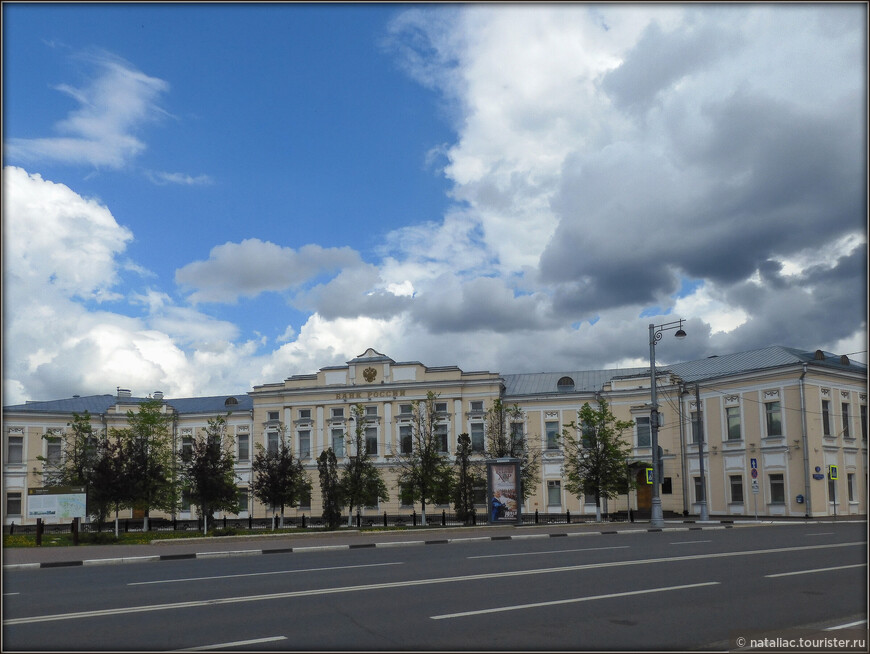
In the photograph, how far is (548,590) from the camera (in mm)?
12648

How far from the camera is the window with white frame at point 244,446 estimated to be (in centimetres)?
6488

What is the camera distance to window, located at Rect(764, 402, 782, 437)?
1813 inches

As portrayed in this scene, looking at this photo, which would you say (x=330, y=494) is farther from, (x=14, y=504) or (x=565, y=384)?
(x=14, y=504)

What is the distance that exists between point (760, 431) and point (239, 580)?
39.6 metres

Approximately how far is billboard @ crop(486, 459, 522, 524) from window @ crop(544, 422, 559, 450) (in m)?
21.5

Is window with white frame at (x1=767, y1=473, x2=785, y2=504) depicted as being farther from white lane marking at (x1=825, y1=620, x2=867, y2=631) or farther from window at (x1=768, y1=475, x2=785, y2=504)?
white lane marking at (x1=825, y1=620, x2=867, y2=631)

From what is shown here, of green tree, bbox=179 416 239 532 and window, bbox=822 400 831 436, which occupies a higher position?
window, bbox=822 400 831 436

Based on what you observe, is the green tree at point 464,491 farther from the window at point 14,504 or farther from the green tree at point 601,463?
the window at point 14,504

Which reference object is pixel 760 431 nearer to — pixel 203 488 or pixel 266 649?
pixel 203 488

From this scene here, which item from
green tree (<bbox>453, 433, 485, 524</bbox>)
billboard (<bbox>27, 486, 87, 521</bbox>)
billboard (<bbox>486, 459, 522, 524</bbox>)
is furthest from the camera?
green tree (<bbox>453, 433, 485, 524</bbox>)

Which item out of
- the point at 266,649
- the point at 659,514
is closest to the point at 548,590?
the point at 266,649

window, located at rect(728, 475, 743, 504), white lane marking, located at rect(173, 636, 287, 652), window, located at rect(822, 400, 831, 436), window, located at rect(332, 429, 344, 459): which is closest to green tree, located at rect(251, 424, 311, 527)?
window, located at rect(332, 429, 344, 459)

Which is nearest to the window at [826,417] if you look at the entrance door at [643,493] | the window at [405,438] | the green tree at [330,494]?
the entrance door at [643,493]

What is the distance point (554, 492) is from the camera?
5819 cm
